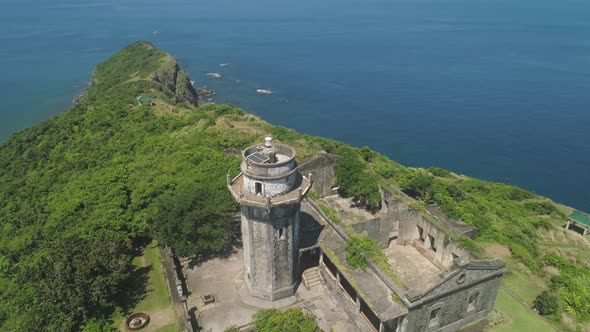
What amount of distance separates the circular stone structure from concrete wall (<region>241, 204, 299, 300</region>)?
795 centimetres

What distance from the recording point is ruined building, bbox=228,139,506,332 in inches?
1081

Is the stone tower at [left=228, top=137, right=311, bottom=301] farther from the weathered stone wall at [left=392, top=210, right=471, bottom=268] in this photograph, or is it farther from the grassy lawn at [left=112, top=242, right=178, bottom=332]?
the weathered stone wall at [left=392, top=210, right=471, bottom=268]

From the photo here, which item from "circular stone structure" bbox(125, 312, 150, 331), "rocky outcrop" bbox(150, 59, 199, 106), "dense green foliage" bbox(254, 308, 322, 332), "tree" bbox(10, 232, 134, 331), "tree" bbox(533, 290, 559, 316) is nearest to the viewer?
"dense green foliage" bbox(254, 308, 322, 332)

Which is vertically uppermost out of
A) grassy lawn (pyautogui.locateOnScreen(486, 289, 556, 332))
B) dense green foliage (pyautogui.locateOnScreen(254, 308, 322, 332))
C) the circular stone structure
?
dense green foliage (pyautogui.locateOnScreen(254, 308, 322, 332))

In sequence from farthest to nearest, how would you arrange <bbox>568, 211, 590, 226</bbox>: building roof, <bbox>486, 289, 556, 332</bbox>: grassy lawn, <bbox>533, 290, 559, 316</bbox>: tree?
<bbox>568, 211, 590, 226</bbox>: building roof < <bbox>533, 290, 559, 316</bbox>: tree < <bbox>486, 289, 556, 332</bbox>: grassy lawn

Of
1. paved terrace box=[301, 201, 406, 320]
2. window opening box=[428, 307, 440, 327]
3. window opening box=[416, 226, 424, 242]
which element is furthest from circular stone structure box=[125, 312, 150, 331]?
window opening box=[416, 226, 424, 242]

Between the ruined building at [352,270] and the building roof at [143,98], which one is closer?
the ruined building at [352,270]

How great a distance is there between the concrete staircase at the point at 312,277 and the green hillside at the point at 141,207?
25.2 ft

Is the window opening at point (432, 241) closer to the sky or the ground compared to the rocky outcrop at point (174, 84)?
closer to the sky

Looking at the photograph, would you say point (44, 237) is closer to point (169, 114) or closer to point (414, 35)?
point (169, 114)

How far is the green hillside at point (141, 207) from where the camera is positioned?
30.5 meters

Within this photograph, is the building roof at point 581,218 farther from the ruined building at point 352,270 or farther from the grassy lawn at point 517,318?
the ruined building at point 352,270

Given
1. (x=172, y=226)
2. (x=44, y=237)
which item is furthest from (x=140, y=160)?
(x=172, y=226)

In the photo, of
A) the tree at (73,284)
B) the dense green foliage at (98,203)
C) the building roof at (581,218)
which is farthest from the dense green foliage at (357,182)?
→ the building roof at (581,218)
